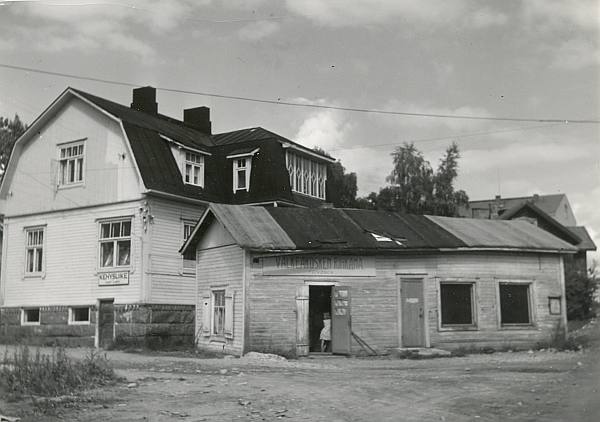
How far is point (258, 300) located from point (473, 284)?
6.19 m

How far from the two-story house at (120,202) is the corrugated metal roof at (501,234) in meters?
5.11

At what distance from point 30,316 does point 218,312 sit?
8.41 m

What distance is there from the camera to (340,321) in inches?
709

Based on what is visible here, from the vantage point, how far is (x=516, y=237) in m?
20.4

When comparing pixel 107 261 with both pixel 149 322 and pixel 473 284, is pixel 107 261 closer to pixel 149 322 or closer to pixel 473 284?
pixel 149 322

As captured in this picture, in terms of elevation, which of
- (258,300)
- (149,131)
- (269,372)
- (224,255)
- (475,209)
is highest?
(149,131)

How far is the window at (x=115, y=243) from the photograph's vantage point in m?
22.0

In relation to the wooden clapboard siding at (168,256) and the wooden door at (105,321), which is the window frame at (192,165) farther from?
the wooden door at (105,321)

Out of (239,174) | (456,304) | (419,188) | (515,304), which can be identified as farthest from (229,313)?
(419,188)

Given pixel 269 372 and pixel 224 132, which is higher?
pixel 224 132

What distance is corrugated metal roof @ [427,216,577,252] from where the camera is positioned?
19523 mm

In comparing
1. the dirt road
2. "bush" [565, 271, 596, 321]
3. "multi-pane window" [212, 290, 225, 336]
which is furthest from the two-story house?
"bush" [565, 271, 596, 321]

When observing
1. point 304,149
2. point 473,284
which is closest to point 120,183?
point 304,149

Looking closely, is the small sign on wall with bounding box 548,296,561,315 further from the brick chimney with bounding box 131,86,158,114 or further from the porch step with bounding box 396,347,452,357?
the brick chimney with bounding box 131,86,158,114
